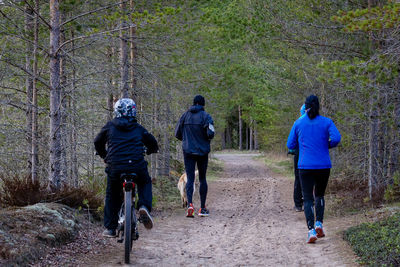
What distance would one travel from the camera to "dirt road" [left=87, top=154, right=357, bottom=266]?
19.0 ft

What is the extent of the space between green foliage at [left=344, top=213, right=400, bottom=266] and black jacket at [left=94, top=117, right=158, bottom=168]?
304cm

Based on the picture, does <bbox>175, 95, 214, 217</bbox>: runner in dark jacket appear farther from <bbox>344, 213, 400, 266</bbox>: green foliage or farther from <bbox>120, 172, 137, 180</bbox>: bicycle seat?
<bbox>120, 172, 137, 180</bbox>: bicycle seat

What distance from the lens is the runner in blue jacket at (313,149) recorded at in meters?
6.54

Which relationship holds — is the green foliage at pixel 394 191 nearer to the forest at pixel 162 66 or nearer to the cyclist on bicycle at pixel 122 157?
the forest at pixel 162 66

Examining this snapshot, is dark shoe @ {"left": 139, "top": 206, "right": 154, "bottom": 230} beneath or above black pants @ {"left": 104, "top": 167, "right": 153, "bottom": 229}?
beneath

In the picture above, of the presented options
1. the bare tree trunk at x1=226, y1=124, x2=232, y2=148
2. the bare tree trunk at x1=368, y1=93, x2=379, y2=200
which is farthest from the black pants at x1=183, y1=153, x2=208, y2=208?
the bare tree trunk at x1=226, y1=124, x2=232, y2=148

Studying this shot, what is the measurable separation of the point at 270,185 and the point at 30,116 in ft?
28.6

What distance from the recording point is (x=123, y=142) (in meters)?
5.72

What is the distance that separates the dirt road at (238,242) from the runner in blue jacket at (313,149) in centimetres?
54

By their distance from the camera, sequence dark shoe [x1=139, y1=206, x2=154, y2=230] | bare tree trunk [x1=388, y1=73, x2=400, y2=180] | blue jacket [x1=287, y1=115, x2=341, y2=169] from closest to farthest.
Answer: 1. dark shoe [x1=139, y1=206, x2=154, y2=230]
2. blue jacket [x1=287, y1=115, x2=341, y2=169]
3. bare tree trunk [x1=388, y1=73, x2=400, y2=180]

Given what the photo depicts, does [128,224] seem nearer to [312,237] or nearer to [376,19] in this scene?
[312,237]

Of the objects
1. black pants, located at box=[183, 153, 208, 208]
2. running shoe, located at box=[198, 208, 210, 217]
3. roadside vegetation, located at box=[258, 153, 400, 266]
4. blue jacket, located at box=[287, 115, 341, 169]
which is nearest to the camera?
roadside vegetation, located at box=[258, 153, 400, 266]

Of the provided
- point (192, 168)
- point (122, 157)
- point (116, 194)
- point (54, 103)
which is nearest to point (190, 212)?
point (192, 168)

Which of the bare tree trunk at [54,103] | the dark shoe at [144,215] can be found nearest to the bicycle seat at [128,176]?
the dark shoe at [144,215]
